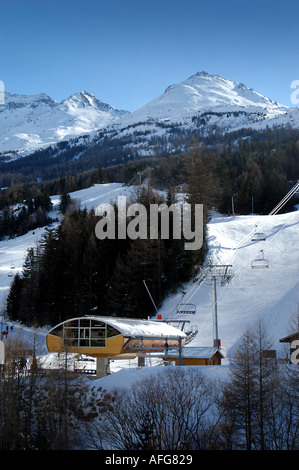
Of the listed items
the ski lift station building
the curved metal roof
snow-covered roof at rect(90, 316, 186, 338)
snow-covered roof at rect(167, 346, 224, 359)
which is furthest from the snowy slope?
the ski lift station building

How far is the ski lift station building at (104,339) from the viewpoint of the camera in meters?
40.1

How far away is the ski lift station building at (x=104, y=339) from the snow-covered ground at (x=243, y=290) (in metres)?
1.69

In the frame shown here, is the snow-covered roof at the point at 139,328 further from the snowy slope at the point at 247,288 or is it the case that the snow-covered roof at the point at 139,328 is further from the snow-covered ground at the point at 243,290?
the snowy slope at the point at 247,288

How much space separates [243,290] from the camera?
63.6 metres

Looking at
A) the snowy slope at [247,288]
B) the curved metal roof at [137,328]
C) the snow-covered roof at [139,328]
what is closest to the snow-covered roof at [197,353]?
the curved metal roof at [137,328]

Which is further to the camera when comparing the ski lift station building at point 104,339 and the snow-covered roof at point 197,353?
the ski lift station building at point 104,339

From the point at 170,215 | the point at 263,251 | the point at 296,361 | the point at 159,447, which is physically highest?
the point at 170,215

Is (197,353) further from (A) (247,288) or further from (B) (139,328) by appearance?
(A) (247,288)

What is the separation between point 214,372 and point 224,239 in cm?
4496

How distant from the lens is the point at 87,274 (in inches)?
2918

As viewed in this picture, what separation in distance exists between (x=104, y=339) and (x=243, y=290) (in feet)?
89.3

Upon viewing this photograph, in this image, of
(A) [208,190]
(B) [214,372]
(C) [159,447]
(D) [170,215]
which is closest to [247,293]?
(D) [170,215]

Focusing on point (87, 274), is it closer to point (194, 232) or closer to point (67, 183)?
point (194, 232)

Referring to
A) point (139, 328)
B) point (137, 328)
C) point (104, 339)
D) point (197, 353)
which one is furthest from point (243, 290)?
point (104, 339)
